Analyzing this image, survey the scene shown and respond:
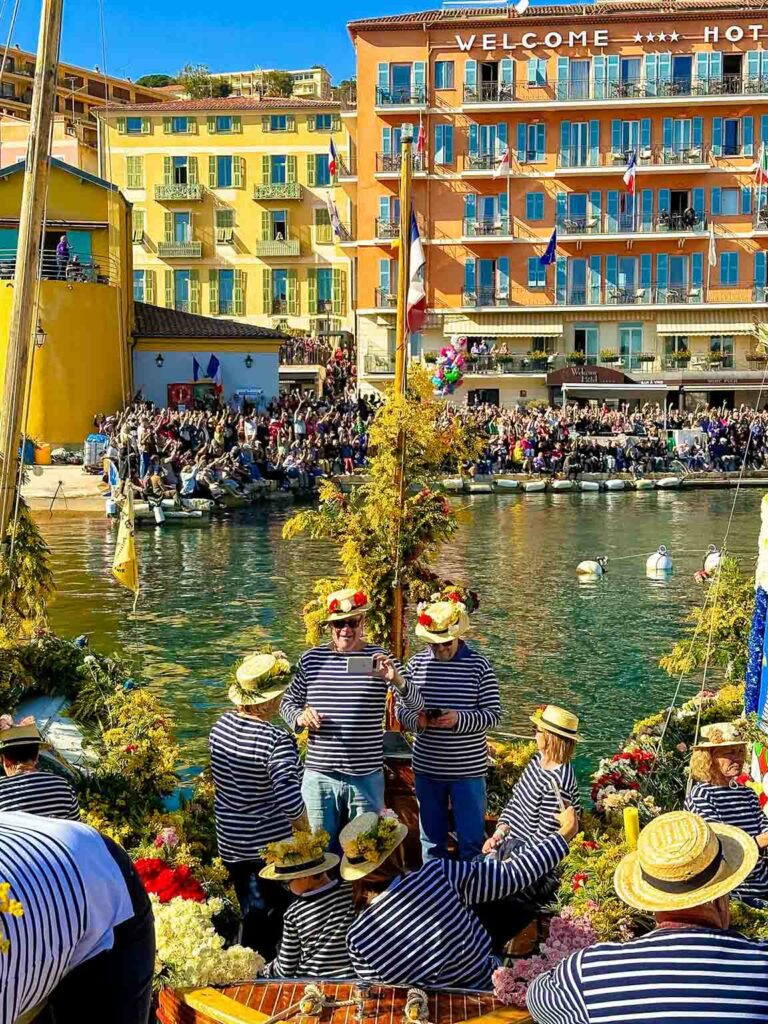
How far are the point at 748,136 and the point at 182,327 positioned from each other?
95.6 ft

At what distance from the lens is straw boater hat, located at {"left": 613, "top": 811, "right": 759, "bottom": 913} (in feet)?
11.3

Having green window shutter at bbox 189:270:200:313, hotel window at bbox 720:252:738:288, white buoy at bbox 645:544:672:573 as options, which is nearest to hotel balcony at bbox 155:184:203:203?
green window shutter at bbox 189:270:200:313

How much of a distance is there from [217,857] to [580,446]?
37.5 metres

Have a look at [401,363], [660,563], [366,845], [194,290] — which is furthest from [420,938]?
[194,290]

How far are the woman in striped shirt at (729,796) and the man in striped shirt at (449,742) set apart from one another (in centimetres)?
127

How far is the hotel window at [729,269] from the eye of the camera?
5788cm

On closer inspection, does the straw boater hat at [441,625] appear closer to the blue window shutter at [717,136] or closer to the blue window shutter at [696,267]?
the blue window shutter at [696,267]

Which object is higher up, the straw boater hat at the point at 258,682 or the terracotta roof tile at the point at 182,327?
the terracotta roof tile at the point at 182,327

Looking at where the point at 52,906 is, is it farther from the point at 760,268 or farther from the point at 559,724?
the point at 760,268

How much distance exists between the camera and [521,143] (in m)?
58.7

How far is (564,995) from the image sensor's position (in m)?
3.54

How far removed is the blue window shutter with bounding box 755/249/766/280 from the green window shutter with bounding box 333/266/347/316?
20883 millimetres

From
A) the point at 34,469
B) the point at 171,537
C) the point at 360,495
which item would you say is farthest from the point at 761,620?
the point at 34,469

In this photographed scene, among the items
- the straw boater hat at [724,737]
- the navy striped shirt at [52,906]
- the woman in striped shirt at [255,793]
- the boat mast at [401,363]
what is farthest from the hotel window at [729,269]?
the navy striped shirt at [52,906]
